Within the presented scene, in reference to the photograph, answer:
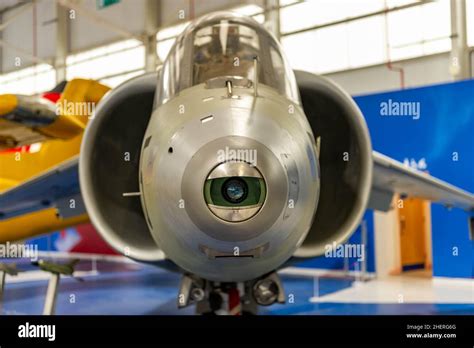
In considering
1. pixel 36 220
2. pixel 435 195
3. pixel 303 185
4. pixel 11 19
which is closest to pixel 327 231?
pixel 303 185

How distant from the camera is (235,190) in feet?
5.97

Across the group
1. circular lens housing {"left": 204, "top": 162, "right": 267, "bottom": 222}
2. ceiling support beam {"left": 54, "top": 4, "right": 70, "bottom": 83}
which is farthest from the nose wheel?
ceiling support beam {"left": 54, "top": 4, "right": 70, "bottom": 83}

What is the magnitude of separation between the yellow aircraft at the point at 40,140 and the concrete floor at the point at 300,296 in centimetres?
85

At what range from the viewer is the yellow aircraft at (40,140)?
11.4 feet

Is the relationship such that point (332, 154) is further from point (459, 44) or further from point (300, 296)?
point (459, 44)

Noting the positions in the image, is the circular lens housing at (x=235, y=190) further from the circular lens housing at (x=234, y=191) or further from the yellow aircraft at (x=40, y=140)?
the yellow aircraft at (x=40, y=140)

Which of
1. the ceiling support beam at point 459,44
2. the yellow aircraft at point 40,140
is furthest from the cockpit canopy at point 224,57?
the ceiling support beam at point 459,44

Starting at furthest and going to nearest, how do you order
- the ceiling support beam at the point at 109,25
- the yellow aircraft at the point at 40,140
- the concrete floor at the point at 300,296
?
the ceiling support beam at the point at 109,25, the concrete floor at the point at 300,296, the yellow aircraft at the point at 40,140

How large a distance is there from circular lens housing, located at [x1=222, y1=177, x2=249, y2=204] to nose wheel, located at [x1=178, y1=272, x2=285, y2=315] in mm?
1045

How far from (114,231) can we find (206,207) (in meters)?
1.13

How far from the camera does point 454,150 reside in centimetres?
544

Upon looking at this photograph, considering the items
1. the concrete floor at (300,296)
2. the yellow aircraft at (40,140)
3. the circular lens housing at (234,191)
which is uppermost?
the yellow aircraft at (40,140)

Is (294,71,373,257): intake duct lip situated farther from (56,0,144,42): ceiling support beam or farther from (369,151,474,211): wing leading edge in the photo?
(56,0,144,42): ceiling support beam

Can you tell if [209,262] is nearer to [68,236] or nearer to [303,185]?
[303,185]
